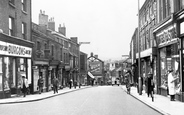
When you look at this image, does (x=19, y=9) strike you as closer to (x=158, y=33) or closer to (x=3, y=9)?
(x=3, y=9)

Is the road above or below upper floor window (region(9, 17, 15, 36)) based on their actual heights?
below

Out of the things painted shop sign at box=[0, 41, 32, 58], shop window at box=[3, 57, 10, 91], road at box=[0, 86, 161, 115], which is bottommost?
road at box=[0, 86, 161, 115]

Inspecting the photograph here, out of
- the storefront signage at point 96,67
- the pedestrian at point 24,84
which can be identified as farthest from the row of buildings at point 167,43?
the storefront signage at point 96,67

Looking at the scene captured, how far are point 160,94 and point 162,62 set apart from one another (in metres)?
2.78

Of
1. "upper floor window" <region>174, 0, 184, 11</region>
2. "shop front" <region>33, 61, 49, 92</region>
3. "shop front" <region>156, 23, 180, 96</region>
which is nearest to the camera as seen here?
"upper floor window" <region>174, 0, 184, 11</region>

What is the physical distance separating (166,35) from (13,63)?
491 inches

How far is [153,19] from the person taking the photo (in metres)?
29.1

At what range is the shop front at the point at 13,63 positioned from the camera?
22.1 m

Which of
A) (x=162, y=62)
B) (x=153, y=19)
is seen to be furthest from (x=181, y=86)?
(x=153, y=19)

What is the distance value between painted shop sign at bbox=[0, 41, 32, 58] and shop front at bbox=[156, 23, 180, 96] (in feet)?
38.5

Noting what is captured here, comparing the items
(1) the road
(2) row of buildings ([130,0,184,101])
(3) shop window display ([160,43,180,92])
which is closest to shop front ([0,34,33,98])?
(1) the road

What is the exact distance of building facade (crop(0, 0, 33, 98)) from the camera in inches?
884

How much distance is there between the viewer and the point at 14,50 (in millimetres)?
24531

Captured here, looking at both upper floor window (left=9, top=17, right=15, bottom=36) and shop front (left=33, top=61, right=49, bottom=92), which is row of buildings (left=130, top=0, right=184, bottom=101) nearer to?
shop front (left=33, top=61, right=49, bottom=92)
